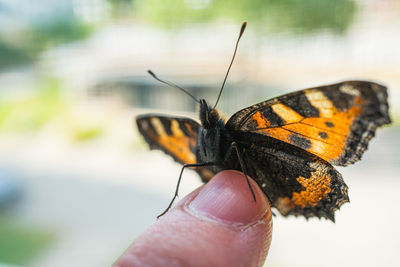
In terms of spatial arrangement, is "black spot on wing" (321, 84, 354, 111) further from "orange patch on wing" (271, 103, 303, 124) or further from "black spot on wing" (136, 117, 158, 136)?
"black spot on wing" (136, 117, 158, 136)

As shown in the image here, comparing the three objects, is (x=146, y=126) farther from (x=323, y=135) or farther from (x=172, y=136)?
(x=323, y=135)

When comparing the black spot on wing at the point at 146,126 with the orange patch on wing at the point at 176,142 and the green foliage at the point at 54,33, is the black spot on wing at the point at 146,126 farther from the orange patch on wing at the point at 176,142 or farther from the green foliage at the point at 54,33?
the green foliage at the point at 54,33

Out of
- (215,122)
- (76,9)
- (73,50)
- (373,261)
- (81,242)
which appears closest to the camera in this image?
(215,122)

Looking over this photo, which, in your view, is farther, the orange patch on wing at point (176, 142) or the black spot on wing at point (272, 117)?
the orange patch on wing at point (176, 142)

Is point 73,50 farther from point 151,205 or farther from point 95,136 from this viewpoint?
point 151,205

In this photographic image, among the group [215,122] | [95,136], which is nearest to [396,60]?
[215,122]

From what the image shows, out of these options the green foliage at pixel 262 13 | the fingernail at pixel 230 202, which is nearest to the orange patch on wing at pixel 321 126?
the fingernail at pixel 230 202

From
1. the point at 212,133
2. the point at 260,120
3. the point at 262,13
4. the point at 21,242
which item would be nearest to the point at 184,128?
the point at 212,133
